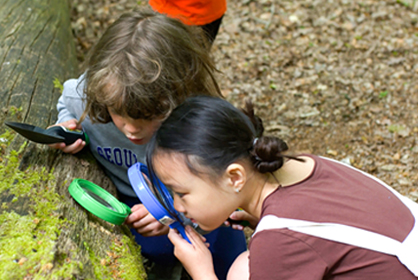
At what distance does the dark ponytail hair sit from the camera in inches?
57.2

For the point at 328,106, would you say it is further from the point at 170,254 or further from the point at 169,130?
the point at 169,130

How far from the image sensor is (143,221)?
199 centimetres

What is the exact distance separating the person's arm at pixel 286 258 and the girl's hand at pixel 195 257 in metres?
0.33

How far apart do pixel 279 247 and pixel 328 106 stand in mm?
2599

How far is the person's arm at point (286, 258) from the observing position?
1387 mm

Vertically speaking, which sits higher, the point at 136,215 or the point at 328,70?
the point at 328,70

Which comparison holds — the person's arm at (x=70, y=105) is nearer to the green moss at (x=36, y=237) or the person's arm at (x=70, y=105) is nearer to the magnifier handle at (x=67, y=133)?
the magnifier handle at (x=67, y=133)

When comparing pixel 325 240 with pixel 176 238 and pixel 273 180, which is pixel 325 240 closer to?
pixel 273 180

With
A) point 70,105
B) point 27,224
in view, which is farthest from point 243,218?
point 70,105

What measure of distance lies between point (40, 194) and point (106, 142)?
737 millimetres

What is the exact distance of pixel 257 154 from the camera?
4.87 ft

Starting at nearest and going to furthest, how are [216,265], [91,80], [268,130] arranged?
[91,80] → [216,265] → [268,130]

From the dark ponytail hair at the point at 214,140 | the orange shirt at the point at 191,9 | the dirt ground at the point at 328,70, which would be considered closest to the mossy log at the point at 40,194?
the dark ponytail hair at the point at 214,140

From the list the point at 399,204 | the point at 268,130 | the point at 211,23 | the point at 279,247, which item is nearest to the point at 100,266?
the point at 279,247
